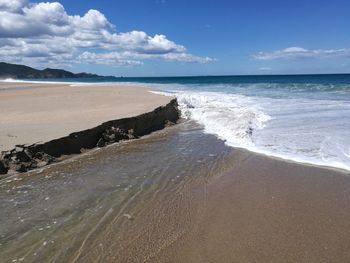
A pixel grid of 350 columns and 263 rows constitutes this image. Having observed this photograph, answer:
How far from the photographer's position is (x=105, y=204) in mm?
5090

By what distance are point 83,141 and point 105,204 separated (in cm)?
357

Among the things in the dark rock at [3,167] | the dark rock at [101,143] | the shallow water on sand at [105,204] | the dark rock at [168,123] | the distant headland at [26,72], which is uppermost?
the dark rock at [3,167]

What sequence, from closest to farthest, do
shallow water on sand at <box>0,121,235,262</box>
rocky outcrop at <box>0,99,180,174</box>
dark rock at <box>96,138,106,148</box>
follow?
1. shallow water on sand at <box>0,121,235,262</box>
2. rocky outcrop at <box>0,99,180,174</box>
3. dark rock at <box>96,138,106,148</box>

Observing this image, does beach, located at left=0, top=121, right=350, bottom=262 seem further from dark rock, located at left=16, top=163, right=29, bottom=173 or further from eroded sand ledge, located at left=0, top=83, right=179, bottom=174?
eroded sand ledge, located at left=0, top=83, right=179, bottom=174

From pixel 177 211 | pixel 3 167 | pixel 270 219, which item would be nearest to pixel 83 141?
pixel 3 167

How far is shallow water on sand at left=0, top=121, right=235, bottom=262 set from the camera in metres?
3.92

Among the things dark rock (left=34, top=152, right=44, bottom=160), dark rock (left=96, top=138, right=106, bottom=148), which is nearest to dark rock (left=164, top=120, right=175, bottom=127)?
dark rock (left=96, top=138, right=106, bottom=148)

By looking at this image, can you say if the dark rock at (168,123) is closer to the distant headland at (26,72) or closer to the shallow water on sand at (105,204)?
the shallow water on sand at (105,204)

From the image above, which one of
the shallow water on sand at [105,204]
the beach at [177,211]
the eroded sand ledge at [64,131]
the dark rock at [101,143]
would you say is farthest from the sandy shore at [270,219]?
the dark rock at [101,143]

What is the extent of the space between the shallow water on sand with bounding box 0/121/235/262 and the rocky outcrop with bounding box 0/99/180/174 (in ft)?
1.07

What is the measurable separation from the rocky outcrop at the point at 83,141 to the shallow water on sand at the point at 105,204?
33 centimetres

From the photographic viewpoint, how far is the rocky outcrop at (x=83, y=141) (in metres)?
6.66

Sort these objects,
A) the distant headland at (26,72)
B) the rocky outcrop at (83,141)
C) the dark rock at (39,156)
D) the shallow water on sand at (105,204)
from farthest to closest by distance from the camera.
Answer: the distant headland at (26,72) → the dark rock at (39,156) → the rocky outcrop at (83,141) → the shallow water on sand at (105,204)

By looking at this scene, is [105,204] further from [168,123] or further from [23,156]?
[168,123]
